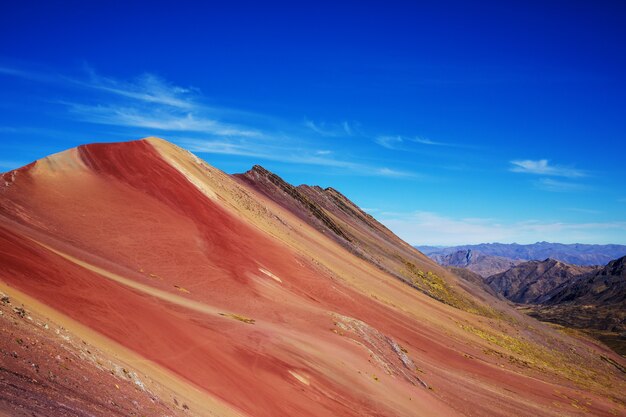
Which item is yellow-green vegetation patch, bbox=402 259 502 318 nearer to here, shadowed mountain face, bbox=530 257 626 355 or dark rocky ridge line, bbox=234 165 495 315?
dark rocky ridge line, bbox=234 165 495 315

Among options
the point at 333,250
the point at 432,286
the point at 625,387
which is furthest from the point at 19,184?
A: the point at 625,387

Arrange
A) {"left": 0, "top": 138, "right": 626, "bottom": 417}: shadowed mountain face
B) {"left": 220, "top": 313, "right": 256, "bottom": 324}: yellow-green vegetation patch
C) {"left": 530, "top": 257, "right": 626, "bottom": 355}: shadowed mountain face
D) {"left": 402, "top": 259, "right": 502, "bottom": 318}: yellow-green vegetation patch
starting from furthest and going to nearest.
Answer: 1. {"left": 530, "top": 257, "right": 626, "bottom": 355}: shadowed mountain face
2. {"left": 402, "top": 259, "right": 502, "bottom": 318}: yellow-green vegetation patch
3. {"left": 220, "top": 313, "right": 256, "bottom": 324}: yellow-green vegetation patch
4. {"left": 0, "top": 138, "right": 626, "bottom": 417}: shadowed mountain face

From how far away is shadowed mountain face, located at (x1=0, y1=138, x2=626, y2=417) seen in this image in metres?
13.1

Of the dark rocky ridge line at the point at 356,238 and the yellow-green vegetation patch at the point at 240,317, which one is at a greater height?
the dark rocky ridge line at the point at 356,238

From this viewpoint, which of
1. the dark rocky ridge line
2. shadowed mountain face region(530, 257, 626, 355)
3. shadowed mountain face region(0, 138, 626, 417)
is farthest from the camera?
shadowed mountain face region(530, 257, 626, 355)

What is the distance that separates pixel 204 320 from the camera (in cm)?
2294

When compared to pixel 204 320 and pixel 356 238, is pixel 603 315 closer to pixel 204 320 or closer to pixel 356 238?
pixel 356 238

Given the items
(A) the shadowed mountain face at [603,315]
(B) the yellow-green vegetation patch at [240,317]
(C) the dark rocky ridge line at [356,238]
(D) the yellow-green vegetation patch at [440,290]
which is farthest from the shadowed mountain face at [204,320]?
(A) the shadowed mountain face at [603,315]

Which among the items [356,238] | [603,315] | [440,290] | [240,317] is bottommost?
[603,315]

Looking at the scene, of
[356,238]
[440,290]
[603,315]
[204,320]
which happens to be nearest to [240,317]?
[204,320]

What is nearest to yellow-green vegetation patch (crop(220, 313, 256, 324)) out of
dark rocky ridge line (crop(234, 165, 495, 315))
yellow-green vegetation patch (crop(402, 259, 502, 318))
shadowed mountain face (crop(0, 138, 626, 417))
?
shadowed mountain face (crop(0, 138, 626, 417))

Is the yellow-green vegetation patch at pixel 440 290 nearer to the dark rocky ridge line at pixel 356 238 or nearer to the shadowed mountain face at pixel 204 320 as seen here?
the dark rocky ridge line at pixel 356 238

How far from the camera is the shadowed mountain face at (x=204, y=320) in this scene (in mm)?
13062

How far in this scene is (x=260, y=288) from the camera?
3416 centimetres
